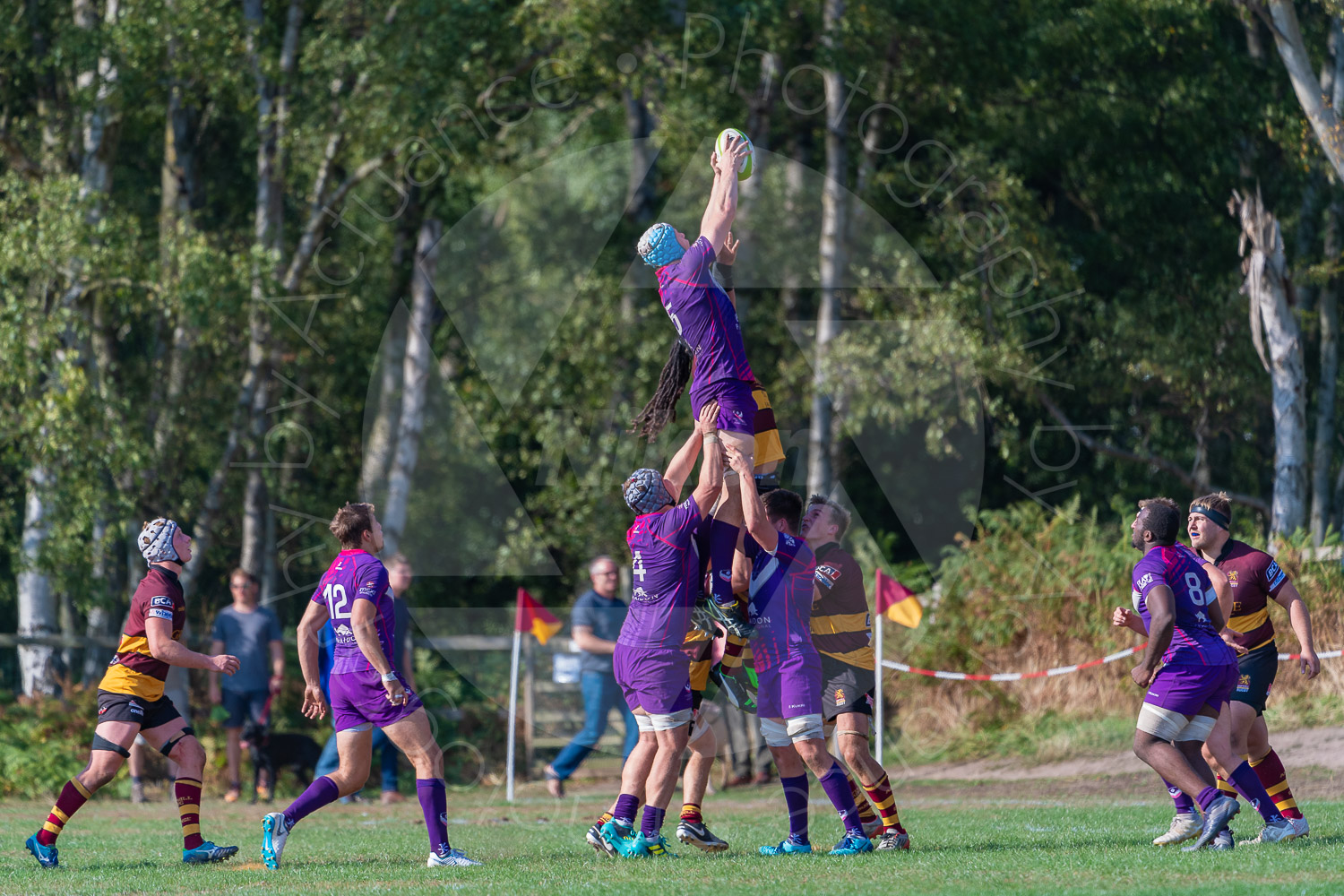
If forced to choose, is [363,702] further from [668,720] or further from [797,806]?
[797,806]

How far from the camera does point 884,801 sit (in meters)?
7.29

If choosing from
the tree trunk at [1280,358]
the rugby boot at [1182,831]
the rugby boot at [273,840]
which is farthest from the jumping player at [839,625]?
the tree trunk at [1280,358]

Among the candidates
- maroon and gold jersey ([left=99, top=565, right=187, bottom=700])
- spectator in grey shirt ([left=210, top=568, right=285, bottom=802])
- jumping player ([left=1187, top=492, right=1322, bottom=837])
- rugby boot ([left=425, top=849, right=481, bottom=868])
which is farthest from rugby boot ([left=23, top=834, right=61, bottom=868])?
jumping player ([left=1187, top=492, right=1322, bottom=837])

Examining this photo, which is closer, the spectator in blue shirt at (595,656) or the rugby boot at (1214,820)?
the rugby boot at (1214,820)

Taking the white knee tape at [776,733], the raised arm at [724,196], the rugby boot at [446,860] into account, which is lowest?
the rugby boot at [446,860]

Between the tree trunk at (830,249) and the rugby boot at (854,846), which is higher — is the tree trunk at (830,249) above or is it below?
above

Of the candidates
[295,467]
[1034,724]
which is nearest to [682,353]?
[1034,724]

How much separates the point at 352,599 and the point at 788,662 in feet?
7.37

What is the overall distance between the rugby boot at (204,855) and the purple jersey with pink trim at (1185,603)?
5028mm

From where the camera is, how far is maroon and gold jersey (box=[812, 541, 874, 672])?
765cm

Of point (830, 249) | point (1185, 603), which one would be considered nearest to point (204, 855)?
point (1185, 603)

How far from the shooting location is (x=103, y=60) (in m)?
16.5

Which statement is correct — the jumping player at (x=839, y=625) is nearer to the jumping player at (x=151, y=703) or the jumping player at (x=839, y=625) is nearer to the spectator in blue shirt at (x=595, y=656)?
the jumping player at (x=151, y=703)

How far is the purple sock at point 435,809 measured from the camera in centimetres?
694
